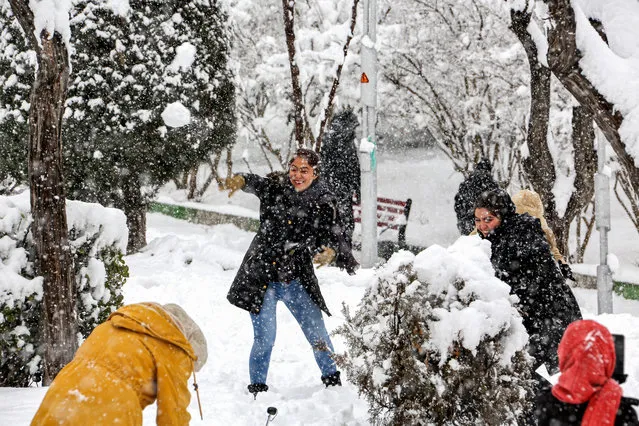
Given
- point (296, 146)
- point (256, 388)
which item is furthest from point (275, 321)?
point (296, 146)

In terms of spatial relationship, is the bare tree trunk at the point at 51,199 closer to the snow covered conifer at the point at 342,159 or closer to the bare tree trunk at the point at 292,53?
the bare tree trunk at the point at 292,53

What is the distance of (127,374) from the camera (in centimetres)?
258

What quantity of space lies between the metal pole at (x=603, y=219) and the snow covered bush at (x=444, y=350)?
5.30 metres

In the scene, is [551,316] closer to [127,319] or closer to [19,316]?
[127,319]

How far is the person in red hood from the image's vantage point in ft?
8.28

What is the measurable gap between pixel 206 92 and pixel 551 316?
8.78 metres

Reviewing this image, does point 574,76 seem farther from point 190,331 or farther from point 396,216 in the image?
point 396,216

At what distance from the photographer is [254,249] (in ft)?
16.0

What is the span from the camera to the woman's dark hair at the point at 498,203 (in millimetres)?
4227

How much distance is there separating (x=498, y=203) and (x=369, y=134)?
5183 millimetres

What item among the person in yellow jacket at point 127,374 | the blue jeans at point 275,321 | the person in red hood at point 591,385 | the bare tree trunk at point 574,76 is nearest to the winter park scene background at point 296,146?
the bare tree trunk at point 574,76

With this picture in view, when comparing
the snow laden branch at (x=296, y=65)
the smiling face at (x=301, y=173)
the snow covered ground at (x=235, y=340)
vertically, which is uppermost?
the snow laden branch at (x=296, y=65)

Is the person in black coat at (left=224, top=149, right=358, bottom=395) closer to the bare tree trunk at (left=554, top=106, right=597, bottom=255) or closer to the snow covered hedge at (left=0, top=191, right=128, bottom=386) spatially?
the snow covered hedge at (left=0, top=191, right=128, bottom=386)

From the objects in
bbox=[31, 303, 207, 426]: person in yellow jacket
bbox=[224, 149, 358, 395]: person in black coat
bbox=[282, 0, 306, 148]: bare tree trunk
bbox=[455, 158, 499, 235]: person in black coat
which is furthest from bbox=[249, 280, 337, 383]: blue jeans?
bbox=[282, 0, 306, 148]: bare tree trunk
